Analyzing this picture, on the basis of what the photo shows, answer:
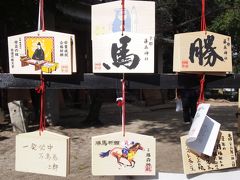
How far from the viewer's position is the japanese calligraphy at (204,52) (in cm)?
223

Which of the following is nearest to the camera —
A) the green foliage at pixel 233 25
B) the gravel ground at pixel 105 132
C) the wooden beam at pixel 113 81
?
the wooden beam at pixel 113 81

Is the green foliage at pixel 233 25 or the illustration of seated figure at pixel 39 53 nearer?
the illustration of seated figure at pixel 39 53

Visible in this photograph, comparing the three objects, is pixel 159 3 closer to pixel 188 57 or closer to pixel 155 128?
pixel 155 128

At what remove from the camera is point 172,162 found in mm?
6305

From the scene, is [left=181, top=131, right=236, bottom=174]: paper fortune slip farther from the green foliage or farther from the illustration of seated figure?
the green foliage

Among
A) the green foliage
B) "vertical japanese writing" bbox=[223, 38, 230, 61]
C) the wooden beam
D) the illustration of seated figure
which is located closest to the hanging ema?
the wooden beam

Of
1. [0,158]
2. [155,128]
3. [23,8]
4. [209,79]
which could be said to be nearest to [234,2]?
[155,128]

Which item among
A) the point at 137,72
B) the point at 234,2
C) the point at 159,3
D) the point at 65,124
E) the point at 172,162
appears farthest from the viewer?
the point at 159,3

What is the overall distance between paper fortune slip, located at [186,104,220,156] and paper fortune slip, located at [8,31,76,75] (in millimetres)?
695

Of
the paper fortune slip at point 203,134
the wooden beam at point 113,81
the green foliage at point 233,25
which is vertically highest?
the green foliage at point 233,25

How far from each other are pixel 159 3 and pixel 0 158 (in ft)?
28.3

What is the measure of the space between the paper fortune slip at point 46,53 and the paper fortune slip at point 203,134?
2.28 feet

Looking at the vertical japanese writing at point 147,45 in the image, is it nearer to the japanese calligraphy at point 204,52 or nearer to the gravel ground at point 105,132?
the japanese calligraphy at point 204,52

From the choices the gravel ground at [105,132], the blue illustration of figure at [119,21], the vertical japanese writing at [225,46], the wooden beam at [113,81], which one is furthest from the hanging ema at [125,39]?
the gravel ground at [105,132]
